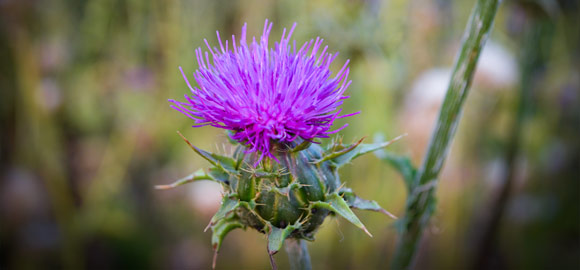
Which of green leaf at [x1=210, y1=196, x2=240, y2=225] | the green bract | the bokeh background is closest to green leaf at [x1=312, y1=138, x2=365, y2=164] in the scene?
the green bract

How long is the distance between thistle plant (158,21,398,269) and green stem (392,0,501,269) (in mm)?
354

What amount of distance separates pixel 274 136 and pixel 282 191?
161 millimetres

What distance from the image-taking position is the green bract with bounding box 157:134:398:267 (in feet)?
4.35

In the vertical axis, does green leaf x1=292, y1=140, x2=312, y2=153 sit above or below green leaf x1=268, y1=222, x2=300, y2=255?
above

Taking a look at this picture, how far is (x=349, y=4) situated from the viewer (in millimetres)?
2998

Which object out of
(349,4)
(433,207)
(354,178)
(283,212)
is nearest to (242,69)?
(283,212)

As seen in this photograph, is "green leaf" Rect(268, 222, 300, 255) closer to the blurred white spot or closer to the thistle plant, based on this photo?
the thistle plant

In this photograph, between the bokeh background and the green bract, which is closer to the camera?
the green bract

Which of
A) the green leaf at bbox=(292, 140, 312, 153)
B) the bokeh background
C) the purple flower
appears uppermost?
the purple flower

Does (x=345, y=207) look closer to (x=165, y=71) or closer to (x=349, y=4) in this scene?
(x=349, y=4)

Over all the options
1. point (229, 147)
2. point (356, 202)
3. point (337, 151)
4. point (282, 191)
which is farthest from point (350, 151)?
point (229, 147)

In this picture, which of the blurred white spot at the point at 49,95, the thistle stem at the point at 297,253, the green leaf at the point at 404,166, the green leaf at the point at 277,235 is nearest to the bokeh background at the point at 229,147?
the blurred white spot at the point at 49,95

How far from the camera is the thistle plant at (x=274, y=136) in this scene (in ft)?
4.18

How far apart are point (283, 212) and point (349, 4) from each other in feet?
6.55
